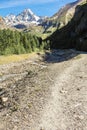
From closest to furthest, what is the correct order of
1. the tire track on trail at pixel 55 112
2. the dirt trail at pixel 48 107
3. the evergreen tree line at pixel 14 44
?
the tire track on trail at pixel 55 112, the dirt trail at pixel 48 107, the evergreen tree line at pixel 14 44

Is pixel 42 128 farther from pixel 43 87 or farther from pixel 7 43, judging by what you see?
pixel 7 43

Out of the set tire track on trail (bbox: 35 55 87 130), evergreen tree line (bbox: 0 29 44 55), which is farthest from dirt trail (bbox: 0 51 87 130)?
evergreen tree line (bbox: 0 29 44 55)

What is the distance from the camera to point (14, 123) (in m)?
35.7

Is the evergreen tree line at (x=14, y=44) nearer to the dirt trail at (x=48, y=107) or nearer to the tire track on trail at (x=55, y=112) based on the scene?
the dirt trail at (x=48, y=107)

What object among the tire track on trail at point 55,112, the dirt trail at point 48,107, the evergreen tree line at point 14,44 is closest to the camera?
the tire track on trail at point 55,112

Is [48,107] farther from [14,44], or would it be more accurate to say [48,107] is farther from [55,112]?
[14,44]

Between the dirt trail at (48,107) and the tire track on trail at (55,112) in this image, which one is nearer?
the tire track on trail at (55,112)

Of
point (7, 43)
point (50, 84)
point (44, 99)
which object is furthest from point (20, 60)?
point (44, 99)

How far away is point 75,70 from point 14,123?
37048 millimetres

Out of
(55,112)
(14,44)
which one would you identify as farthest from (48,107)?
(14,44)

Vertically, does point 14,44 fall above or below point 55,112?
below

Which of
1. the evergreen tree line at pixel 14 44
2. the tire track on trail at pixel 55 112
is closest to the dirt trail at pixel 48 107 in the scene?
the tire track on trail at pixel 55 112

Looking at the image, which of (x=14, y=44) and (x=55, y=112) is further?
(x=14, y=44)

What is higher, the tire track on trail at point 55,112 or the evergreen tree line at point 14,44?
the tire track on trail at point 55,112
